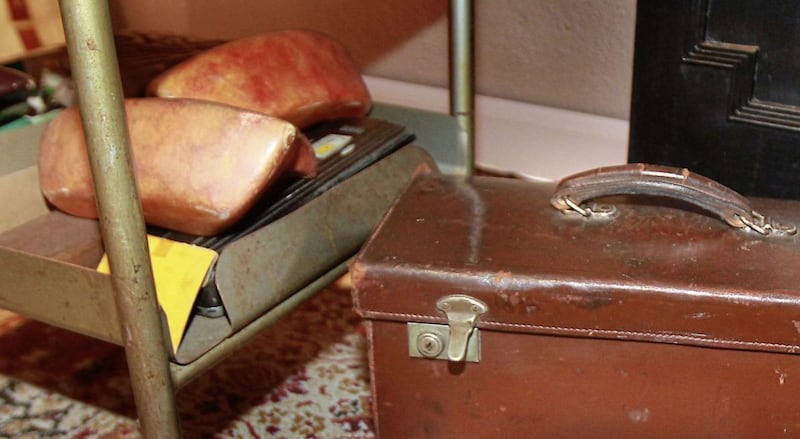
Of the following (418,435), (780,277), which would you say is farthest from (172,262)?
(780,277)

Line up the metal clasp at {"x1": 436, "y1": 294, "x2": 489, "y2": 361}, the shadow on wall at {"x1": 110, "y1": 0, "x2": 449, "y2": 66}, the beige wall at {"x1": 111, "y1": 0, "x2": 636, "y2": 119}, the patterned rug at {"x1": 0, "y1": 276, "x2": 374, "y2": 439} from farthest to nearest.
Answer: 1. the shadow on wall at {"x1": 110, "y1": 0, "x2": 449, "y2": 66}
2. the beige wall at {"x1": 111, "y1": 0, "x2": 636, "y2": 119}
3. the patterned rug at {"x1": 0, "y1": 276, "x2": 374, "y2": 439}
4. the metal clasp at {"x1": 436, "y1": 294, "x2": 489, "y2": 361}

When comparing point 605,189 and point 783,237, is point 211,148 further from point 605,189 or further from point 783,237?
point 783,237

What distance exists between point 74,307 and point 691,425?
516mm

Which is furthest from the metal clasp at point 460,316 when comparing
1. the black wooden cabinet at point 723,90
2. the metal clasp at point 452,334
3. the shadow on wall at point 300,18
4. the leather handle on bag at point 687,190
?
the shadow on wall at point 300,18

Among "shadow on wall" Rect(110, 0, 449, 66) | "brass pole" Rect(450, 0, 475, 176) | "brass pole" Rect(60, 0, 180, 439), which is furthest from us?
"shadow on wall" Rect(110, 0, 449, 66)

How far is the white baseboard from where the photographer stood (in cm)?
149

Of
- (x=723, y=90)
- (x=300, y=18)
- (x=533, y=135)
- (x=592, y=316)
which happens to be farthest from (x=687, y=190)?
(x=300, y=18)

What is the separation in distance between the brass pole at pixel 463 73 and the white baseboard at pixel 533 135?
16.9 inches

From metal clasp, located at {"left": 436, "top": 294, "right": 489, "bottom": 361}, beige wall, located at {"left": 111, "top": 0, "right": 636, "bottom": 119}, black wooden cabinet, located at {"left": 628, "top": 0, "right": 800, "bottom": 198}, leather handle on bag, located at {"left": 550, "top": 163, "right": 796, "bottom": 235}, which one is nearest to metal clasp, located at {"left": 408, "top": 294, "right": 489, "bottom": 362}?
metal clasp, located at {"left": 436, "top": 294, "right": 489, "bottom": 361}

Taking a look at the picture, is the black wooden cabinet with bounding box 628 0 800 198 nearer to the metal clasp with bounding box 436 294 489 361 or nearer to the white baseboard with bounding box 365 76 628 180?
the white baseboard with bounding box 365 76 628 180

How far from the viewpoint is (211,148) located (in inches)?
31.3

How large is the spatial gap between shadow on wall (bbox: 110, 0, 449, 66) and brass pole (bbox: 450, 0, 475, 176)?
463 millimetres

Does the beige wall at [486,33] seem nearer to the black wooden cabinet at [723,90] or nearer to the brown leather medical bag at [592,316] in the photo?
the black wooden cabinet at [723,90]

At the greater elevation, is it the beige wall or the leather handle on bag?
the leather handle on bag
